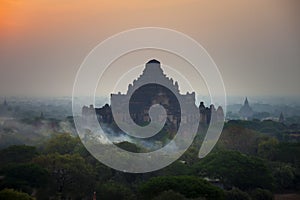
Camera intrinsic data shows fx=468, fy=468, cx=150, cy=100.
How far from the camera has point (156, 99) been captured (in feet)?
66.9

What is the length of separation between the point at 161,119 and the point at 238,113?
1501cm

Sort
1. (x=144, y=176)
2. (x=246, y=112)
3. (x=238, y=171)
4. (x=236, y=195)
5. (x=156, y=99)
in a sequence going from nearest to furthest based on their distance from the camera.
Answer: (x=236, y=195), (x=238, y=171), (x=144, y=176), (x=156, y=99), (x=246, y=112)

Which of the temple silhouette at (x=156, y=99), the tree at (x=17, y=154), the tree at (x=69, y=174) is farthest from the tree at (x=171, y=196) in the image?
the temple silhouette at (x=156, y=99)

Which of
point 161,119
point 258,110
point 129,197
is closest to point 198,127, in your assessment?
point 161,119

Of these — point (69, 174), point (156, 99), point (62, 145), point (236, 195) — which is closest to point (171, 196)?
point (236, 195)

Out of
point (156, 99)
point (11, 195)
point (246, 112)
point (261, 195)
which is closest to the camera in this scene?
point (11, 195)

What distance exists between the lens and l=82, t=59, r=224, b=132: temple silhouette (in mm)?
19938

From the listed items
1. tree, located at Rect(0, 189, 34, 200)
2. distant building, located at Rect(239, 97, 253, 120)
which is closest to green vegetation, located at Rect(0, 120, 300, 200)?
tree, located at Rect(0, 189, 34, 200)

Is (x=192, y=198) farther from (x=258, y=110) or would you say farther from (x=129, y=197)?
(x=258, y=110)

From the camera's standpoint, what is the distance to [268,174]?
38.4 ft

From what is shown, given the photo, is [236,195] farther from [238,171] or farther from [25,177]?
[25,177]

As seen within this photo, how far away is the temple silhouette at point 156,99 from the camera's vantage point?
1994 centimetres

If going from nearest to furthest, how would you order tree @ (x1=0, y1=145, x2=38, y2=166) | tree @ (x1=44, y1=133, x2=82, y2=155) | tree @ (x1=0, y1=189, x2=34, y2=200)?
tree @ (x1=0, y1=189, x2=34, y2=200) → tree @ (x1=0, y1=145, x2=38, y2=166) → tree @ (x1=44, y1=133, x2=82, y2=155)

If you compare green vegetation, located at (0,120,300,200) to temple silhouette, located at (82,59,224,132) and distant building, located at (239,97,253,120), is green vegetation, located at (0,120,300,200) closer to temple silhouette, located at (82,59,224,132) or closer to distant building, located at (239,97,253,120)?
temple silhouette, located at (82,59,224,132)
